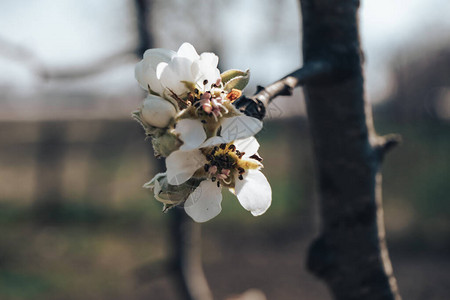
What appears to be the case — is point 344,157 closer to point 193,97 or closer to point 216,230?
point 193,97

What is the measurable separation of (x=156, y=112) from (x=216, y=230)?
7553mm

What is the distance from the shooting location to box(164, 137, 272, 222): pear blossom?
767 millimetres

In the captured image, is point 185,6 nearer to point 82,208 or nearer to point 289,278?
point 289,278

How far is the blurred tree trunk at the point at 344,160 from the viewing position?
1.27 m

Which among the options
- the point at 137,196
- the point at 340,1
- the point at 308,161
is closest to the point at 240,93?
the point at 340,1

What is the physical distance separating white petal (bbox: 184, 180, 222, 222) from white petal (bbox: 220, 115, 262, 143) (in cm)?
11

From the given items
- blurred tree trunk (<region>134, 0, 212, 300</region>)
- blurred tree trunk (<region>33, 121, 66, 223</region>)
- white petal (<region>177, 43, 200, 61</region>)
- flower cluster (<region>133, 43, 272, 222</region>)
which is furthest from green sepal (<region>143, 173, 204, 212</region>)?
blurred tree trunk (<region>33, 121, 66, 223</region>)

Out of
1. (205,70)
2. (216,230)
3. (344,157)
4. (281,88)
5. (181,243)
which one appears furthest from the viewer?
(216,230)

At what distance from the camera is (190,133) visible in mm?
705

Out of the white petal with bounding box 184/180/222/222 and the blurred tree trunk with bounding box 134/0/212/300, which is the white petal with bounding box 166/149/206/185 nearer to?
the white petal with bounding box 184/180/222/222

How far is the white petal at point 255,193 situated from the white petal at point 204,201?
0.04 meters

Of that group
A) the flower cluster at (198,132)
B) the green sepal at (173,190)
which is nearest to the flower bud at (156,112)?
the flower cluster at (198,132)

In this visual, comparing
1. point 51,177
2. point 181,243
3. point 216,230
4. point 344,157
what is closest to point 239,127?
point 344,157

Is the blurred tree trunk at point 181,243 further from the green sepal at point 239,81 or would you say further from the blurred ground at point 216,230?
the green sepal at point 239,81
